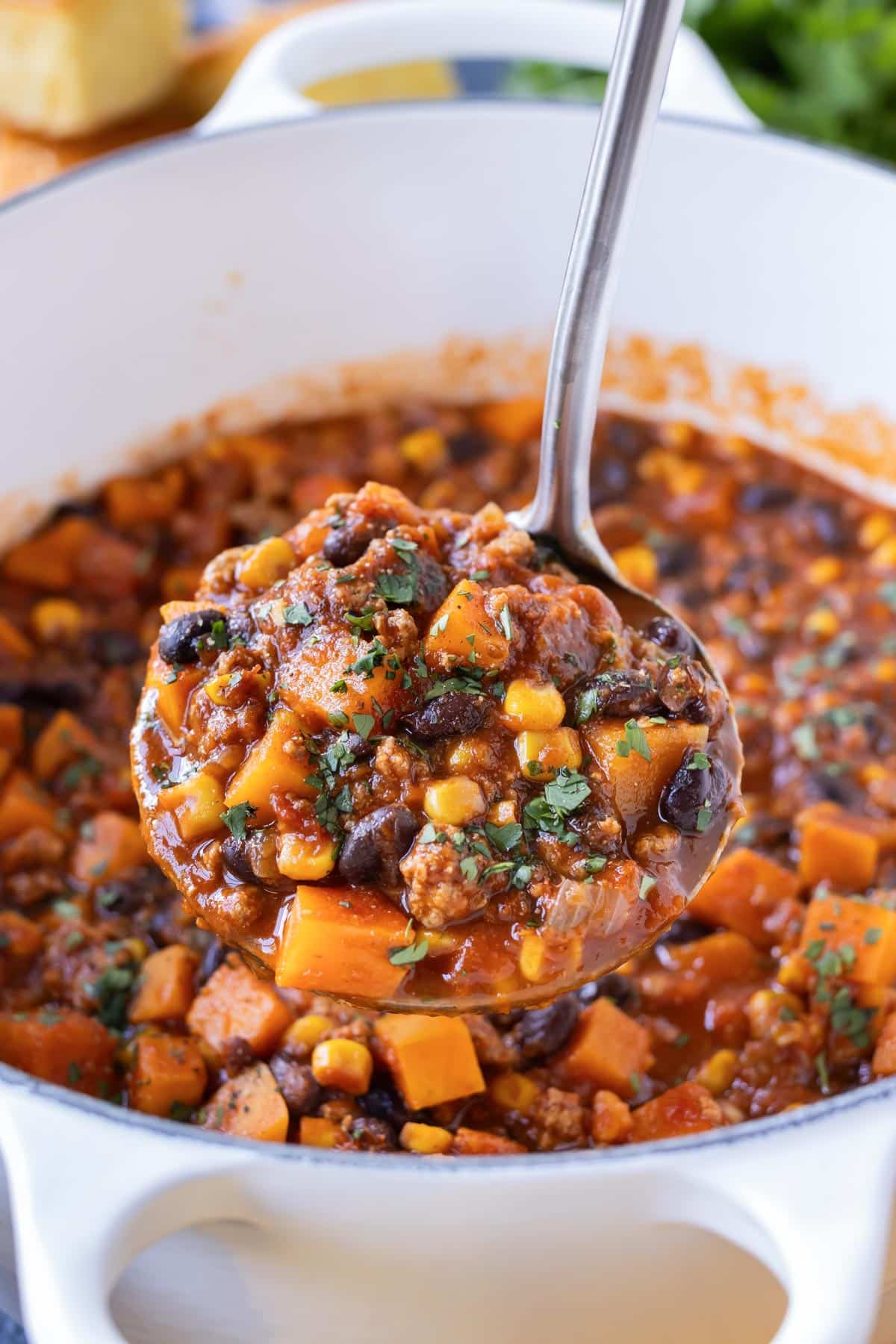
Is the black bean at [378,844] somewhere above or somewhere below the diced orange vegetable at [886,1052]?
above

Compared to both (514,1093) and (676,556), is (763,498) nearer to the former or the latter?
(676,556)

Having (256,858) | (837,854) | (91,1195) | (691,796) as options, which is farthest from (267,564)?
(837,854)

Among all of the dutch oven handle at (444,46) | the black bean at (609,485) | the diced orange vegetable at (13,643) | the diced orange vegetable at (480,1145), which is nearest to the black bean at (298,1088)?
the diced orange vegetable at (480,1145)

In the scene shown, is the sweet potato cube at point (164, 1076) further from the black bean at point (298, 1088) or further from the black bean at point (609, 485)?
the black bean at point (609, 485)

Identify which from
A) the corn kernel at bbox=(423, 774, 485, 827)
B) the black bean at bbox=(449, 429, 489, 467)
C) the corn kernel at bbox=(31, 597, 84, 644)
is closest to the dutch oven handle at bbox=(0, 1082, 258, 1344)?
the corn kernel at bbox=(423, 774, 485, 827)

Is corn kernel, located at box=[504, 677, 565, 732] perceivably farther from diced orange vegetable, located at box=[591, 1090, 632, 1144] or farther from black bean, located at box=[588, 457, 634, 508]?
black bean, located at box=[588, 457, 634, 508]

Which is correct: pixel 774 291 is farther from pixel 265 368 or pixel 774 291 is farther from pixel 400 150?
pixel 265 368
